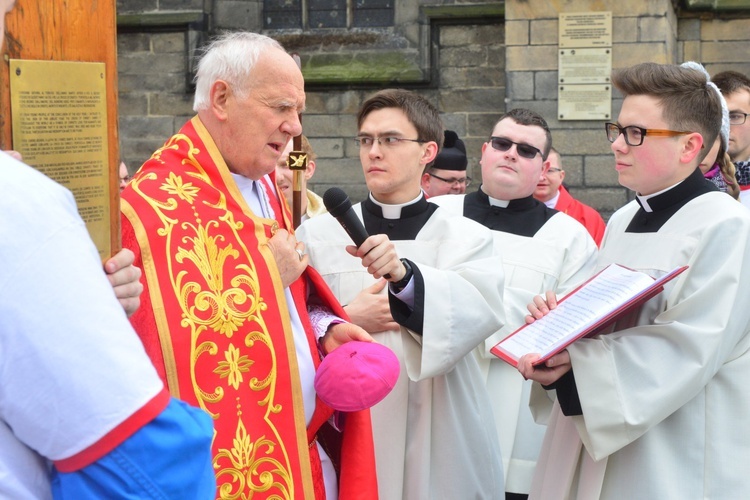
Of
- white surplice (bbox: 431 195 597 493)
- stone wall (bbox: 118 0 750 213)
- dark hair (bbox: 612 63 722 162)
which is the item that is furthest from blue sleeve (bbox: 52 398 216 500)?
stone wall (bbox: 118 0 750 213)

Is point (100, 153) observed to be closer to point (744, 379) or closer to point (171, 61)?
point (744, 379)

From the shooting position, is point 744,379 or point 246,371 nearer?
point 246,371

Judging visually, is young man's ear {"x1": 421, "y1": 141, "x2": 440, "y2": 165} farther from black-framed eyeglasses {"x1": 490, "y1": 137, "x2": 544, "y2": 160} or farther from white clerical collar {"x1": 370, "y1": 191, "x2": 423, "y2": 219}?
black-framed eyeglasses {"x1": 490, "y1": 137, "x2": 544, "y2": 160}

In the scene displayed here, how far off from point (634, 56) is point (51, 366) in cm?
878

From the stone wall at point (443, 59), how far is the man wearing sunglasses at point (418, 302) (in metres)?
5.81

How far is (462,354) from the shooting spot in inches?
129

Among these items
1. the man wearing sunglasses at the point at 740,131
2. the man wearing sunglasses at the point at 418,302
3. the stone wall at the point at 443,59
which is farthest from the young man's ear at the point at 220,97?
the stone wall at the point at 443,59

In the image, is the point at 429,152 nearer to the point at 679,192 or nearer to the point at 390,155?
the point at 390,155

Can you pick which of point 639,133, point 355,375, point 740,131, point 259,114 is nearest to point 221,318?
point 355,375

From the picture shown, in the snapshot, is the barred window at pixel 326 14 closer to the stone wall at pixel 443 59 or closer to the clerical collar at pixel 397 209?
the stone wall at pixel 443 59

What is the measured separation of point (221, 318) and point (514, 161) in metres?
2.43

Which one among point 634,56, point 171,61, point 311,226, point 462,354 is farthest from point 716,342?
point 171,61

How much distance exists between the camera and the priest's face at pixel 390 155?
145 inches

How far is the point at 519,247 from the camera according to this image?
4.51 m
